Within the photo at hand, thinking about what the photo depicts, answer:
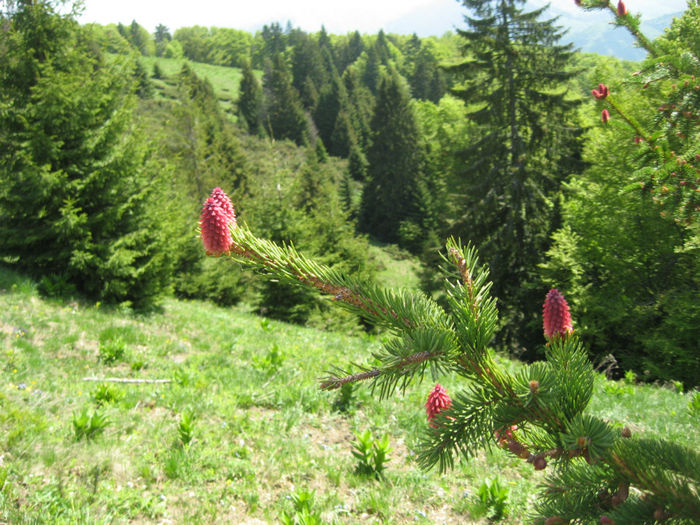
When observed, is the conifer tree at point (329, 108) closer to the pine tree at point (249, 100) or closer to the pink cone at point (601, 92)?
the pine tree at point (249, 100)

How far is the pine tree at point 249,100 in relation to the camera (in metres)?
65.0

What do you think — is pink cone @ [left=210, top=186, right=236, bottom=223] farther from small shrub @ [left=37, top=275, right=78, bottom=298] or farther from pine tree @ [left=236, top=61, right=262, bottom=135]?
pine tree @ [left=236, top=61, right=262, bottom=135]

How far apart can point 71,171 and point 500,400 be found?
1078 cm

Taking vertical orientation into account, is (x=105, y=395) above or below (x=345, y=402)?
above

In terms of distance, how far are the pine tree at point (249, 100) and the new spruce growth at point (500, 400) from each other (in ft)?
224

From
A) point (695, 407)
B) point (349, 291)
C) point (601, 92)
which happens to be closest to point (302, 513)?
point (349, 291)

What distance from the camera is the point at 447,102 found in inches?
1752

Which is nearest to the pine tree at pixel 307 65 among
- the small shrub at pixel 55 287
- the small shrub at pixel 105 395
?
the small shrub at pixel 55 287

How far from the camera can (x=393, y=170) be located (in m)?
46.4

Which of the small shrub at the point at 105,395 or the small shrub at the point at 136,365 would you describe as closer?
the small shrub at the point at 105,395

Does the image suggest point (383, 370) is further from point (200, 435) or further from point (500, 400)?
point (200, 435)

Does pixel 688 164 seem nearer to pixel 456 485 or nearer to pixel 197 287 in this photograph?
pixel 456 485

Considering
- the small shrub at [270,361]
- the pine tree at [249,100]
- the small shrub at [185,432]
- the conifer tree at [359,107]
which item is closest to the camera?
the small shrub at [185,432]

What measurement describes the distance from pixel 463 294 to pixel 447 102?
1881 inches
